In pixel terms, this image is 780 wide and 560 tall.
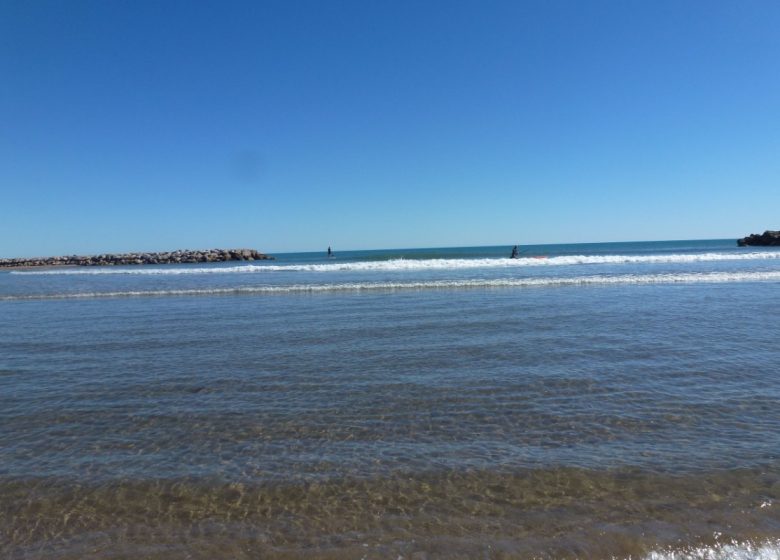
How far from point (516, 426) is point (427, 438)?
3.68 ft

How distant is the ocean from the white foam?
0.04 feet

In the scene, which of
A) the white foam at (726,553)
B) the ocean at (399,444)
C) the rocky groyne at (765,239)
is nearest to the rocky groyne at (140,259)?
the ocean at (399,444)

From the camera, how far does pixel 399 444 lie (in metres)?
5.23

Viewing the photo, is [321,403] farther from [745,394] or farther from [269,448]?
[745,394]

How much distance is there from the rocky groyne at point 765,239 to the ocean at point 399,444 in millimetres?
83985

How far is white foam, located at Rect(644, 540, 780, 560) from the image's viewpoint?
3.41m

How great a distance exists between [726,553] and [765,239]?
317ft

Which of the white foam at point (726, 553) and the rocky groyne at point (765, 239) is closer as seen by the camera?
the white foam at point (726, 553)

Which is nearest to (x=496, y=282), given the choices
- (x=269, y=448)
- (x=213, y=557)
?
(x=269, y=448)

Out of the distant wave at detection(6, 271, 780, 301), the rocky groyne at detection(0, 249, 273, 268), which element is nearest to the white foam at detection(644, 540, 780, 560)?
the distant wave at detection(6, 271, 780, 301)

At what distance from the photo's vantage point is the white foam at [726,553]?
11.2 feet

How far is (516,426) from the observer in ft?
18.3

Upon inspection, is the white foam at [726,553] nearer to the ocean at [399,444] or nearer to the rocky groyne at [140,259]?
the ocean at [399,444]

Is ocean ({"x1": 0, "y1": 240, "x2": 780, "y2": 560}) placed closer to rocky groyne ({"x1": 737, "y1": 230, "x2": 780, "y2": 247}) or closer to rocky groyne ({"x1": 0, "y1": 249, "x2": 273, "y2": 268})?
rocky groyne ({"x1": 0, "y1": 249, "x2": 273, "y2": 268})
